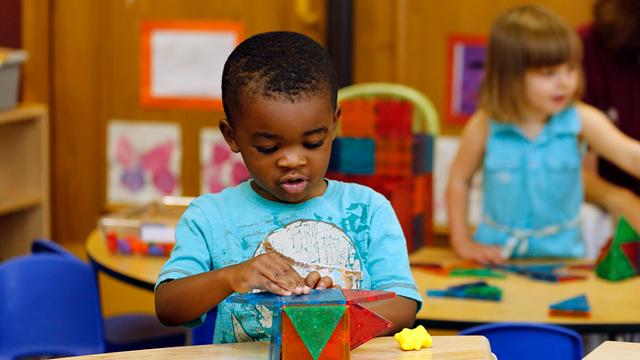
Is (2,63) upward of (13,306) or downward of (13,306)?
upward

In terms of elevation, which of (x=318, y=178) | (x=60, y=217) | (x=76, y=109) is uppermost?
(x=318, y=178)

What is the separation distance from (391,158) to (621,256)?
0.62 meters

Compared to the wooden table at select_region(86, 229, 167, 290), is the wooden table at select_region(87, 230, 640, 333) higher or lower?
higher

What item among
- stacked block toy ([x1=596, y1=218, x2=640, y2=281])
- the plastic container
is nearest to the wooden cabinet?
Answer: the plastic container

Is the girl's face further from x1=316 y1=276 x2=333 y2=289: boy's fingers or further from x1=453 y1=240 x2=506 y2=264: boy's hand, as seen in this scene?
x1=316 y1=276 x2=333 y2=289: boy's fingers

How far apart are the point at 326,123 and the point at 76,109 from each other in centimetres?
400

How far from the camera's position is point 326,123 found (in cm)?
168

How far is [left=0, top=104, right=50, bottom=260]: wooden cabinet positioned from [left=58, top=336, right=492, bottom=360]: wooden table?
3.31 metres

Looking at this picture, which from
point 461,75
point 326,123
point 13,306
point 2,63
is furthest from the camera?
point 461,75

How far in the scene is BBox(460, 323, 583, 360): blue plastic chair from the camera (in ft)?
7.22

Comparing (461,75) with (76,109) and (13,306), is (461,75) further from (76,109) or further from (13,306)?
(13,306)

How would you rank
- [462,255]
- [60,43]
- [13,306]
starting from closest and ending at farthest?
[13,306], [462,255], [60,43]

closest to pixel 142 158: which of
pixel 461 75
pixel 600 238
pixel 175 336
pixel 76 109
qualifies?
pixel 76 109

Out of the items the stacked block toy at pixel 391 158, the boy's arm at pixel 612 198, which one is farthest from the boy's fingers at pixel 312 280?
the boy's arm at pixel 612 198
